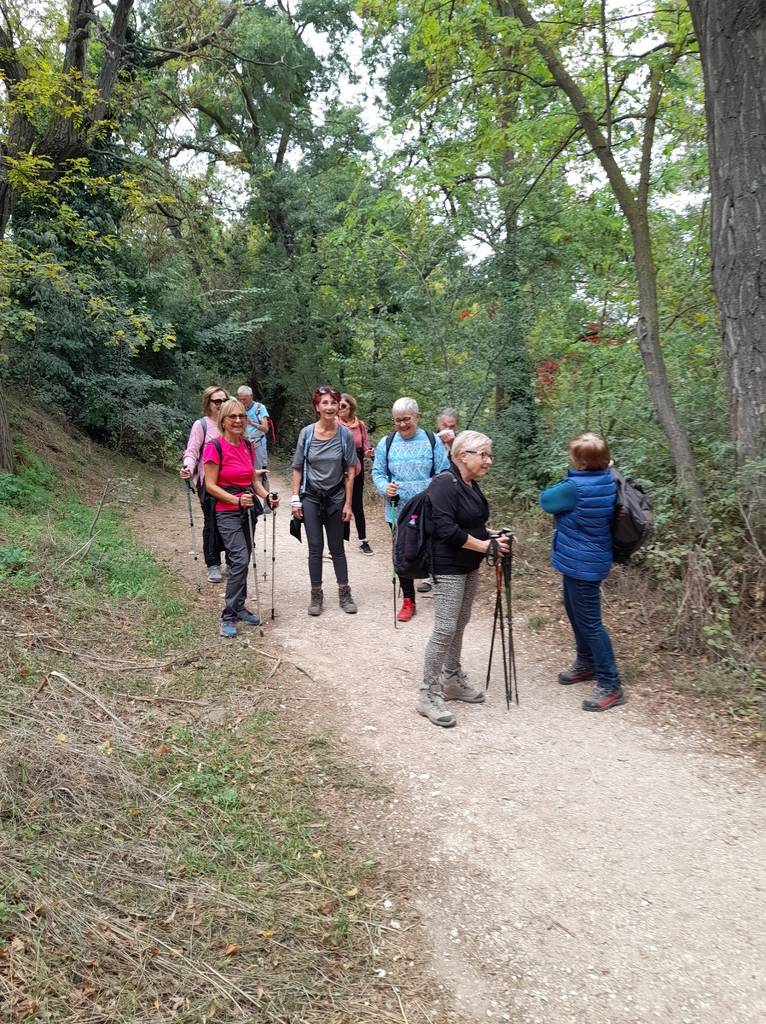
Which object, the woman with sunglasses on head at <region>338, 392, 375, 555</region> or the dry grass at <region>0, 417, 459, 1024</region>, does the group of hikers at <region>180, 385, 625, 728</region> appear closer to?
the woman with sunglasses on head at <region>338, 392, 375, 555</region>

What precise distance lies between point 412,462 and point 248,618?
2.15m

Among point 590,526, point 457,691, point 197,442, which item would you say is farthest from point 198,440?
point 590,526

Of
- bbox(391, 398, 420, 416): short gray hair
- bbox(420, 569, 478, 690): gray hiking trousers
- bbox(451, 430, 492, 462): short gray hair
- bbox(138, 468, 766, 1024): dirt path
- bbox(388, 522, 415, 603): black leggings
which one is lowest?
bbox(138, 468, 766, 1024): dirt path

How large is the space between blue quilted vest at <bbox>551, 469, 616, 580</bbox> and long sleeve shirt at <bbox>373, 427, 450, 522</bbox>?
2071mm

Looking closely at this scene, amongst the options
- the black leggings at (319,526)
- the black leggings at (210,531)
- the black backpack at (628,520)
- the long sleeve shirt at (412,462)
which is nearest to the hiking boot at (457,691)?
the black backpack at (628,520)

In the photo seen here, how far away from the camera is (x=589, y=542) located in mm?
4688

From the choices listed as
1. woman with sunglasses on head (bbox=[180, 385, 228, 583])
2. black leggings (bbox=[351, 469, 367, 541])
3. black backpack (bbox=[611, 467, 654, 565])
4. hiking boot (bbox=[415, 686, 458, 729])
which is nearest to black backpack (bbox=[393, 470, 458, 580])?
hiking boot (bbox=[415, 686, 458, 729])

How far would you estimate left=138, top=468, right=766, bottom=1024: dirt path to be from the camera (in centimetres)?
262

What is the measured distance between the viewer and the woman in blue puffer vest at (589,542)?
4.61m

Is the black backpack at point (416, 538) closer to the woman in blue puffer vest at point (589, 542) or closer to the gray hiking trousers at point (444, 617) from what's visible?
the gray hiking trousers at point (444, 617)

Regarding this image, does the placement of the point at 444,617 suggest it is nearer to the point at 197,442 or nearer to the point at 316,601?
the point at 316,601

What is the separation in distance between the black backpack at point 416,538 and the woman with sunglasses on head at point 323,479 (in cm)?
191

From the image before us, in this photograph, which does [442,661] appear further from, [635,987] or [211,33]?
[211,33]

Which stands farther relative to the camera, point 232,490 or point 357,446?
point 357,446
